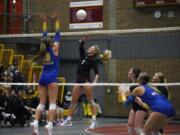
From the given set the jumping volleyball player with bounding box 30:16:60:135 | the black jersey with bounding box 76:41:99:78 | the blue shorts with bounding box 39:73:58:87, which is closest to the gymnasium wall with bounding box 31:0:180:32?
the black jersey with bounding box 76:41:99:78

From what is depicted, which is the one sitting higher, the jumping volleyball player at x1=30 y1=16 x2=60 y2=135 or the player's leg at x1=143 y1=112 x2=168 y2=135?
the jumping volleyball player at x1=30 y1=16 x2=60 y2=135

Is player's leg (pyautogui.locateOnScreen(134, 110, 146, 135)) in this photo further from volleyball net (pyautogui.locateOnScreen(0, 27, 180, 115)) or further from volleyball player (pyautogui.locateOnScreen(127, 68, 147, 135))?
volleyball net (pyautogui.locateOnScreen(0, 27, 180, 115))

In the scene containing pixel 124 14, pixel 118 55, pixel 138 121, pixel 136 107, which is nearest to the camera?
pixel 138 121

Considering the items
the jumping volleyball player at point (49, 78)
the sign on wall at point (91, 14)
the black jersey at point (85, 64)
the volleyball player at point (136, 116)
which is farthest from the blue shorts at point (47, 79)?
the sign on wall at point (91, 14)

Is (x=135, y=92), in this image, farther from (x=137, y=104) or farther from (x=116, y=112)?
(x=116, y=112)

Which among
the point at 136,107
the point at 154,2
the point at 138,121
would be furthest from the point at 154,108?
the point at 154,2

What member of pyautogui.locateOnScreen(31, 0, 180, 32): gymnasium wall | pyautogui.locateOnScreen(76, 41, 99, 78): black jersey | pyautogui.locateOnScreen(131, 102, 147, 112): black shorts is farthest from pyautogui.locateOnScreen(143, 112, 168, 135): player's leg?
pyautogui.locateOnScreen(31, 0, 180, 32): gymnasium wall

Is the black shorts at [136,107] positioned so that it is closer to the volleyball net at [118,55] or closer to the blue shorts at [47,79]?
the blue shorts at [47,79]

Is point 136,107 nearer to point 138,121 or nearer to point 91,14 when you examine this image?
point 138,121

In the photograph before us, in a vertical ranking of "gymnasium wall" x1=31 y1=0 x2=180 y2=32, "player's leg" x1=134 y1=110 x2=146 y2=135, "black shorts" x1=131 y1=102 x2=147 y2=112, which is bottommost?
"player's leg" x1=134 y1=110 x2=146 y2=135

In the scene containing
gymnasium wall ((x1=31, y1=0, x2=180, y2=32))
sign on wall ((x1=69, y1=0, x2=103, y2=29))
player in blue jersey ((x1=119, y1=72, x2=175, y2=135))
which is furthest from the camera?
sign on wall ((x1=69, y1=0, x2=103, y2=29))

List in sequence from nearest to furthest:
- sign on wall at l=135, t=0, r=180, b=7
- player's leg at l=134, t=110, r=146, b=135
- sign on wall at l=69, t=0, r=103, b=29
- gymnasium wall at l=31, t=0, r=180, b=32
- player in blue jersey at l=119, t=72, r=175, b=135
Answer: player in blue jersey at l=119, t=72, r=175, b=135
player's leg at l=134, t=110, r=146, b=135
sign on wall at l=135, t=0, r=180, b=7
gymnasium wall at l=31, t=0, r=180, b=32
sign on wall at l=69, t=0, r=103, b=29

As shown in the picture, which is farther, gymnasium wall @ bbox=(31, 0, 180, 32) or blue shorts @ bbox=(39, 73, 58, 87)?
gymnasium wall @ bbox=(31, 0, 180, 32)

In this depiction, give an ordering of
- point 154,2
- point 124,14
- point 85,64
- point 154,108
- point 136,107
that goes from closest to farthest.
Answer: point 154,108
point 136,107
point 85,64
point 154,2
point 124,14
